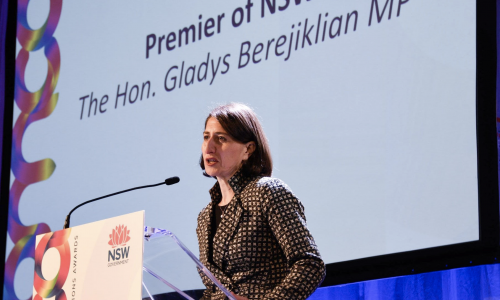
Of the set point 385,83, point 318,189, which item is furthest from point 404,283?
point 385,83

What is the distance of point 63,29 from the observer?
4398 millimetres

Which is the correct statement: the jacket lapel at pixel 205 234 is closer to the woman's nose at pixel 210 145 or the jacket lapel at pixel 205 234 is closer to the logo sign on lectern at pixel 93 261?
the woman's nose at pixel 210 145

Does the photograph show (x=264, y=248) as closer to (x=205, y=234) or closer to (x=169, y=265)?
(x=205, y=234)

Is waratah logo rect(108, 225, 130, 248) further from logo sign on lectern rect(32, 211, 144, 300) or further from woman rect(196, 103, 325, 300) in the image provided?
woman rect(196, 103, 325, 300)

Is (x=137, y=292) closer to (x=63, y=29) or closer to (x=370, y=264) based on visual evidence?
(x=370, y=264)

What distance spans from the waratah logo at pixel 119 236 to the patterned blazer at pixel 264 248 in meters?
0.39

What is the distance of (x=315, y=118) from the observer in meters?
3.04

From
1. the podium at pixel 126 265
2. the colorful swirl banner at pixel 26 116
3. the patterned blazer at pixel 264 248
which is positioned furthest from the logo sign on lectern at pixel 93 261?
the colorful swirl banner at pixel 26 116

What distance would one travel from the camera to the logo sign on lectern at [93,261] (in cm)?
161

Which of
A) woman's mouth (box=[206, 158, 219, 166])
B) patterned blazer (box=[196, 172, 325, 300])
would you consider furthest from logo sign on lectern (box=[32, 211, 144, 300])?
woman's mouth (box=[206, 158, 219, 166])

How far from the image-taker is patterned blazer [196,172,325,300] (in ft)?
6.31

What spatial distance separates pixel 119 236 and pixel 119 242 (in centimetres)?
2

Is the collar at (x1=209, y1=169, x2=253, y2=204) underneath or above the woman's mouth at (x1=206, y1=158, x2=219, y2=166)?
underneath

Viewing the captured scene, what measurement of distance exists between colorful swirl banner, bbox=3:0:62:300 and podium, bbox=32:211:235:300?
2490mm
